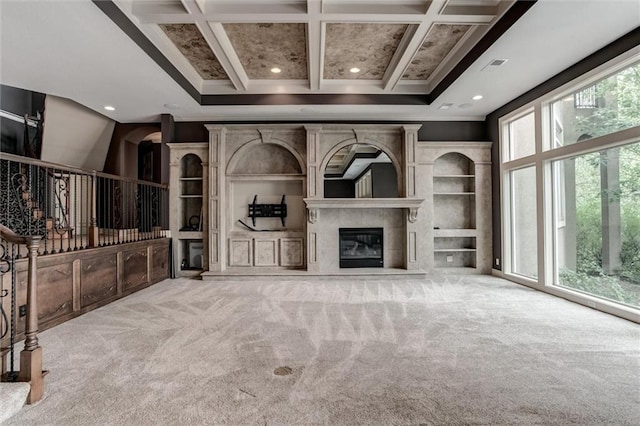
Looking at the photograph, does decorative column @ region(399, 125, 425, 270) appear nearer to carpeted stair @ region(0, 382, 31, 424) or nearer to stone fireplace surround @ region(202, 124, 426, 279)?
stone fireplace surround @ region(202, 124, 426, 279)

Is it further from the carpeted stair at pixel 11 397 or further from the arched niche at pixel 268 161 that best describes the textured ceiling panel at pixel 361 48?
the carpeted stair at pixel 11 397

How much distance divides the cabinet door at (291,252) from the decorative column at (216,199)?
112 cm

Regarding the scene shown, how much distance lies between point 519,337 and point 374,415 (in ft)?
6.35

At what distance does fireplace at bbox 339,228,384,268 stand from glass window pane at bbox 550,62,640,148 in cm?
318

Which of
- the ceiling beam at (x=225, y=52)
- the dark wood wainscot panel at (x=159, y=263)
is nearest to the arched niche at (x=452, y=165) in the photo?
the ceiling beam at (x=225, y=52)

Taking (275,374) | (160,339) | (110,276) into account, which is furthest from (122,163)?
(275,374)

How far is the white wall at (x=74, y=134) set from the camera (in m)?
5.83

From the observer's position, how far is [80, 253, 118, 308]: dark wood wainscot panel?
384 cm

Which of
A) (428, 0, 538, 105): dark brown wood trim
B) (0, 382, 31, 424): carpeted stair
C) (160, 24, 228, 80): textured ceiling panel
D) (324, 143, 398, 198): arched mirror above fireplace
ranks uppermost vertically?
(160, 24, 228, 80): textured ceiling panel

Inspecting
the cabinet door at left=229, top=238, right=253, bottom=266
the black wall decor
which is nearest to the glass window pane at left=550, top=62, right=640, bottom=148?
the black wall decor

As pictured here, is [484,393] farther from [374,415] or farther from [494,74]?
[494,74]

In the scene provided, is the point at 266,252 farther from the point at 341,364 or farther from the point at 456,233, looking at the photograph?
the point at 341,364

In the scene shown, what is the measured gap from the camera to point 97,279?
13.4ft

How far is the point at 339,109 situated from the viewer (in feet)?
18.9
